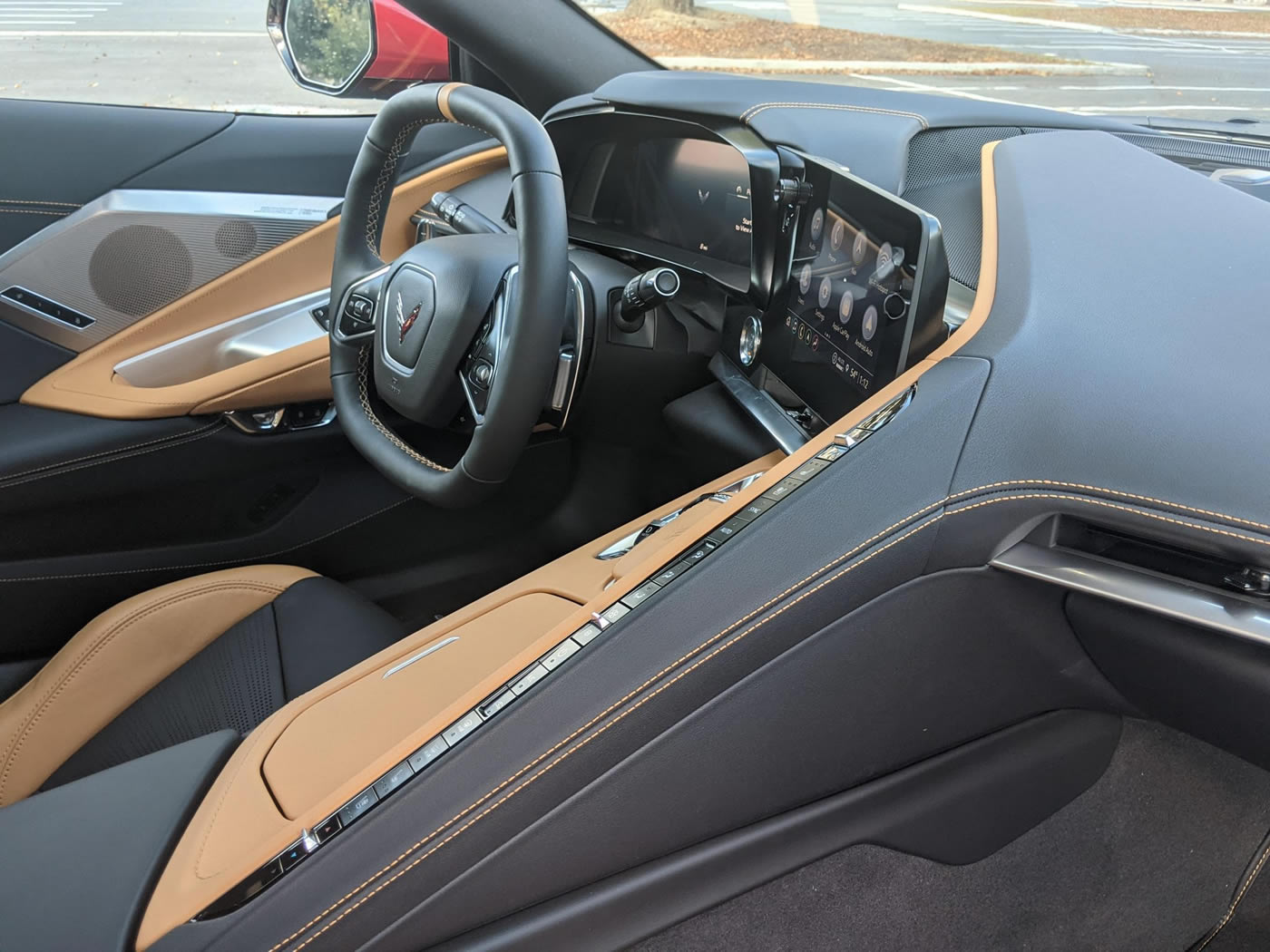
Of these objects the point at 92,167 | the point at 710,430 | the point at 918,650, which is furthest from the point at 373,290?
the point at 918,650

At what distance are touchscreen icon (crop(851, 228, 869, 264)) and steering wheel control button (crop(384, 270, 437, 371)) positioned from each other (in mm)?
520

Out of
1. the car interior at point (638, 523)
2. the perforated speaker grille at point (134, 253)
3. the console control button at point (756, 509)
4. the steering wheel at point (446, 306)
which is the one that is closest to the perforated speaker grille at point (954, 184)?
the car interior at point (638, 523)

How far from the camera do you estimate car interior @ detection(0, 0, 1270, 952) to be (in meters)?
0.84

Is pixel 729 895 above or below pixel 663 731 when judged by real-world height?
below

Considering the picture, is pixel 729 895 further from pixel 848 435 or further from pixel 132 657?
pixel 132 657

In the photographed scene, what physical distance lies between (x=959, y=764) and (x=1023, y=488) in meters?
0.38

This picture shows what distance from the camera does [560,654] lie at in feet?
2.86

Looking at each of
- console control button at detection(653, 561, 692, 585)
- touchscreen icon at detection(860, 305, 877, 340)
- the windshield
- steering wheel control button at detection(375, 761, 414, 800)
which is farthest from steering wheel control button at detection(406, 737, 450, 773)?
the windshield

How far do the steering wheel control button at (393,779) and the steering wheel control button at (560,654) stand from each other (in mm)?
144

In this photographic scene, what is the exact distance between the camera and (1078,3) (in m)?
1.56

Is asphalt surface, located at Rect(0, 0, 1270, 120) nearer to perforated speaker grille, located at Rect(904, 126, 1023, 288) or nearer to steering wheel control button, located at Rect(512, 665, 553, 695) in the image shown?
perforated speaker grille, located at Rect(904, 126, 1023, 288)

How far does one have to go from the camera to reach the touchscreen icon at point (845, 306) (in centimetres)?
112

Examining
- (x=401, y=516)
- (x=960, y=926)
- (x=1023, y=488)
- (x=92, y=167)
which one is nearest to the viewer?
(x=1023, y=488)

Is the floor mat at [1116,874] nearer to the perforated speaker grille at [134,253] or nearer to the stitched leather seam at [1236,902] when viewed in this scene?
the stitched leather seam at [1236,902]
